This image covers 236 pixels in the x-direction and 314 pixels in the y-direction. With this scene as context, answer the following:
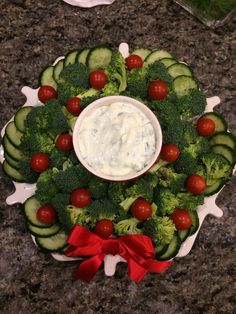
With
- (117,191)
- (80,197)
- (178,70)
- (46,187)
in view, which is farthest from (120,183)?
(178,70)

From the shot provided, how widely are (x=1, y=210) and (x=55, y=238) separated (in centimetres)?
30

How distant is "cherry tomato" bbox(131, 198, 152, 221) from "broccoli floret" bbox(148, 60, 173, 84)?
424 millimetres

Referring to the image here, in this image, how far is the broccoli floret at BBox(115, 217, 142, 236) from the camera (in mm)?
1525

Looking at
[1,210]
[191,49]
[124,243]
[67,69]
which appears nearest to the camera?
[124,243]

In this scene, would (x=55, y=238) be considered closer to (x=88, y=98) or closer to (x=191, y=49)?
(x=88, y=98)

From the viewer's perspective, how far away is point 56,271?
5.60 feet

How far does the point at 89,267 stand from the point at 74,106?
1.78 ft

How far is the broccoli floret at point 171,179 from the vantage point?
1532 millimetres

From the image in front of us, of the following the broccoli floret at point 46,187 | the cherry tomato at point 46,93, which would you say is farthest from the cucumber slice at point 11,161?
the cherry tomato at point 46,93

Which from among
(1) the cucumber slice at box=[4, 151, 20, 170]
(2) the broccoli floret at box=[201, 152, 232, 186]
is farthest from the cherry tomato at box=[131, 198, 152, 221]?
(1) the cucumber slice at box=[4, 151, 20, 170]

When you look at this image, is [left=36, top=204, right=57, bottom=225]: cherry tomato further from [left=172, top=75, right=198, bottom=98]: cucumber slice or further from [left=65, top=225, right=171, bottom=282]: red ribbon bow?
[left=172, top=75, right=198, bottom=98]: cucumber slice

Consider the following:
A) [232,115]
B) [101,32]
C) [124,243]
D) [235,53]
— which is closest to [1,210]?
[124,243]

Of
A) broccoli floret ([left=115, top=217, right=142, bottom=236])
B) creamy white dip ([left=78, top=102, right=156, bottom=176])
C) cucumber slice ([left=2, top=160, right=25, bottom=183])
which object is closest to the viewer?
creamy white dip ([left=78, top=102, right=156, bottom=176])

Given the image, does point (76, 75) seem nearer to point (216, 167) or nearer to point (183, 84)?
point (183, 84)
